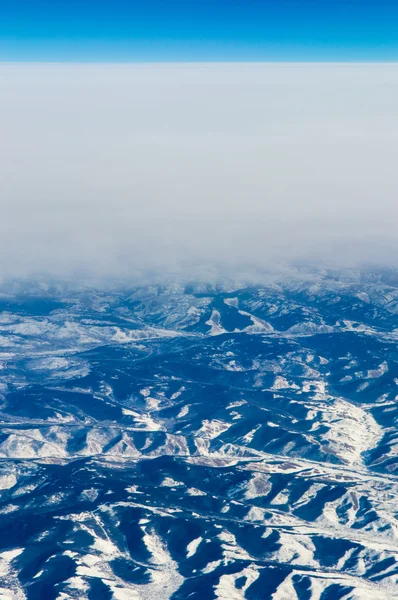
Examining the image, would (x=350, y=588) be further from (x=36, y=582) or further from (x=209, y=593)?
(x=36, y=582)

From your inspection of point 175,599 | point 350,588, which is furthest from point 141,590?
point 350,588

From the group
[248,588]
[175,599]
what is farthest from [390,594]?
[175,599]

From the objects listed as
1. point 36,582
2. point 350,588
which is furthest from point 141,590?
point 350,588

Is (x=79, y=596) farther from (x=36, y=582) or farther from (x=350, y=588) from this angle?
(x=350, y=588)

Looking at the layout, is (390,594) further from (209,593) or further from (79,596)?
(79,596)

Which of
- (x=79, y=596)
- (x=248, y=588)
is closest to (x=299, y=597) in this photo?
(x=248, y=588)

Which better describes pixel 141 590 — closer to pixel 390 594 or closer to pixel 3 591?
pixel 3 591
